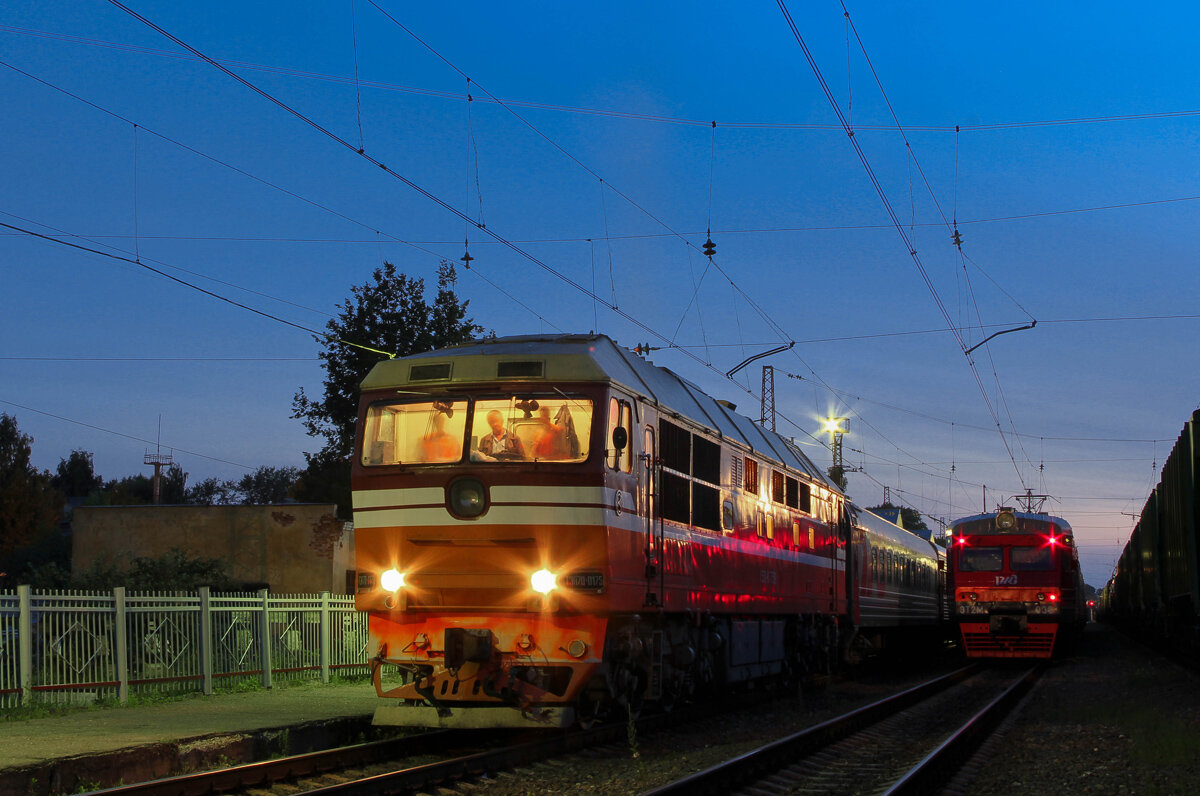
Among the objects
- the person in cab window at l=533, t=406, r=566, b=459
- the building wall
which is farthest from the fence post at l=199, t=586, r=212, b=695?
the building wall

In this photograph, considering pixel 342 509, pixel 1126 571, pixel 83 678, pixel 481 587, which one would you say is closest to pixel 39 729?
pixel 83 678

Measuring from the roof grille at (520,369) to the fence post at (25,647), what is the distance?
20.0 feet

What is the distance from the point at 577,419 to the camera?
11.1 metres

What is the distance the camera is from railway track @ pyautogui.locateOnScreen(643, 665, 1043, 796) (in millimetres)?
9594

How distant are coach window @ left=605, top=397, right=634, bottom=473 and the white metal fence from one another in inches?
269

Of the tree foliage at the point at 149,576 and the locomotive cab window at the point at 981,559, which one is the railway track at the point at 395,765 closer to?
the tree foliage at the point at 149,576

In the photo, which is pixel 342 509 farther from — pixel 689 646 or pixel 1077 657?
pixel 689 646

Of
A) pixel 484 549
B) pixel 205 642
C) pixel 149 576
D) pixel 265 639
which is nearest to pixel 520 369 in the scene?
pixel 484 549

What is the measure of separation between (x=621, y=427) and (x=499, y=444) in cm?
116

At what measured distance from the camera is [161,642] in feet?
50.2

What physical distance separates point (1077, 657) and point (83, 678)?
26406 mm

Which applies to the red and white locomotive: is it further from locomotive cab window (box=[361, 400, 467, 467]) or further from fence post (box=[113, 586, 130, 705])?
fence post (box=[113, 586, 130, 705])

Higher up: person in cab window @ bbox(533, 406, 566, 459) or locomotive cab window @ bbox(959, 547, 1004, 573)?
person in cab window @ bbox(533, 406, 566, 459)

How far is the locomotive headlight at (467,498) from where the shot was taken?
10992 mm
